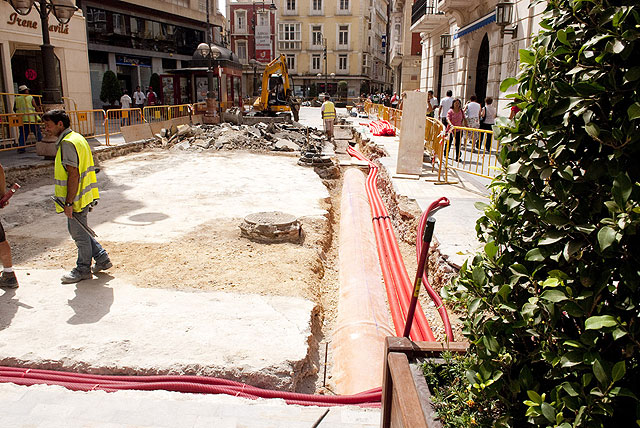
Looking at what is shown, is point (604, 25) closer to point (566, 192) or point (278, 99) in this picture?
point (566, 192)

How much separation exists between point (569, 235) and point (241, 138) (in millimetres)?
16814

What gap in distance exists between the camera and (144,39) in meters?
33.1

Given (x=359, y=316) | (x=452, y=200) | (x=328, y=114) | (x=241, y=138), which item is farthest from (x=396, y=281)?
(x=328, y=114)

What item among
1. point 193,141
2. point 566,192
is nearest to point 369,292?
point 566,192

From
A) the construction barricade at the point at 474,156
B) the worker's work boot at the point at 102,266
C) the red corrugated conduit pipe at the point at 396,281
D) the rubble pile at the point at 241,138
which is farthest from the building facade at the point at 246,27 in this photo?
the worker's work boot at the point at 102,266

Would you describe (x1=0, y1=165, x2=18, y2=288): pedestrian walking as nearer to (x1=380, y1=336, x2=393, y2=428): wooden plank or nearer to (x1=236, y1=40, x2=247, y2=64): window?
(x1=380, y1=336, x2=393, y2=428): wooden plank

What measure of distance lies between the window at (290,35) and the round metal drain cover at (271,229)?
63594 mm

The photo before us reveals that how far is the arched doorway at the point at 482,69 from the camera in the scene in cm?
1620

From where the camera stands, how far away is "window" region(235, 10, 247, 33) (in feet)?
216

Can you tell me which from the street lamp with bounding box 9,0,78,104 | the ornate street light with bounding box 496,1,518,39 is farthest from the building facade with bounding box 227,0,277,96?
the ornate street light with bounding box 496,1,518,39

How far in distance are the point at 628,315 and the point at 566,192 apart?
0.43 m

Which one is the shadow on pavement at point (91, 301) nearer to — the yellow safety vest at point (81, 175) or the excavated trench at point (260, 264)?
the excavated trench at point (260, 264)

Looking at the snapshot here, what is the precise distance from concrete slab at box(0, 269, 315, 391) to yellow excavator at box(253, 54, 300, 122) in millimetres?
19249

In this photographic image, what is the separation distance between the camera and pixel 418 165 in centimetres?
1077
